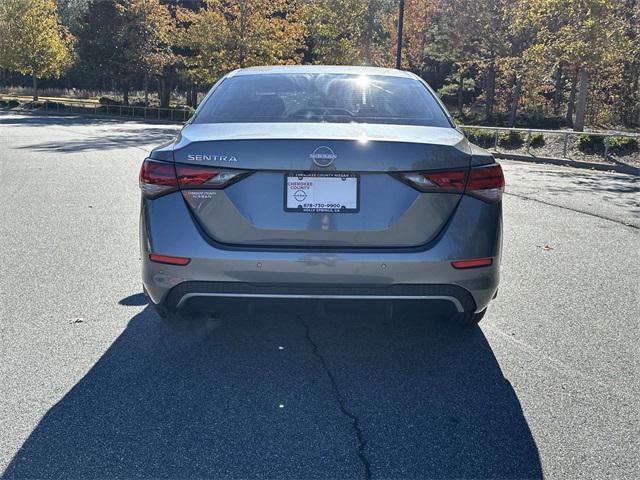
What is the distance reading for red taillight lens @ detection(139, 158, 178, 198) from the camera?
3373mm

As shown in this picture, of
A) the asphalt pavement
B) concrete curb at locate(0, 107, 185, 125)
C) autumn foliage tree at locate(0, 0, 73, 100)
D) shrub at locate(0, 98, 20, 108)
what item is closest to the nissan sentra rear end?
the asphalt pavement

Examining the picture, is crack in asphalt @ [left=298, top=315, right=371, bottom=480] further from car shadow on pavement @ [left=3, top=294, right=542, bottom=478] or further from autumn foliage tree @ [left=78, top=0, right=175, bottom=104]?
autumn foliage tree @ [left=78, top=0, right=175, bottom=104]

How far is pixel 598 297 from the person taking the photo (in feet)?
17.0

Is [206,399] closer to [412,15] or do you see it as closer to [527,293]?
[527,293]

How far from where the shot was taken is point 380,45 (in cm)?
4247

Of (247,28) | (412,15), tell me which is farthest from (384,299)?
(412,15)

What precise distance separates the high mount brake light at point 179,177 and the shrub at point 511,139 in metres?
18.4

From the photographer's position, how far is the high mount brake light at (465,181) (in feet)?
10.8

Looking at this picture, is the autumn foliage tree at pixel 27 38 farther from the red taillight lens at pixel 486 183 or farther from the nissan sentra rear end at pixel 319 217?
the red taillight lens at pixel 486 183

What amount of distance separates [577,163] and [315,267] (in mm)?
15852

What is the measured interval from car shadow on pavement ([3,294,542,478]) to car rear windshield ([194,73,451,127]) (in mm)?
1300

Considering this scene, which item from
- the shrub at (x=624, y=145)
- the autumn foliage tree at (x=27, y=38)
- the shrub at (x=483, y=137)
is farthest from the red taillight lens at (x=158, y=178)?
the autumn foliage tree at (x=27, y=38)

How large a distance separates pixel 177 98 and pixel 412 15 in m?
32.3

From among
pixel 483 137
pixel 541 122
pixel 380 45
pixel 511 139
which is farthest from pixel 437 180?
pixel 380 45
